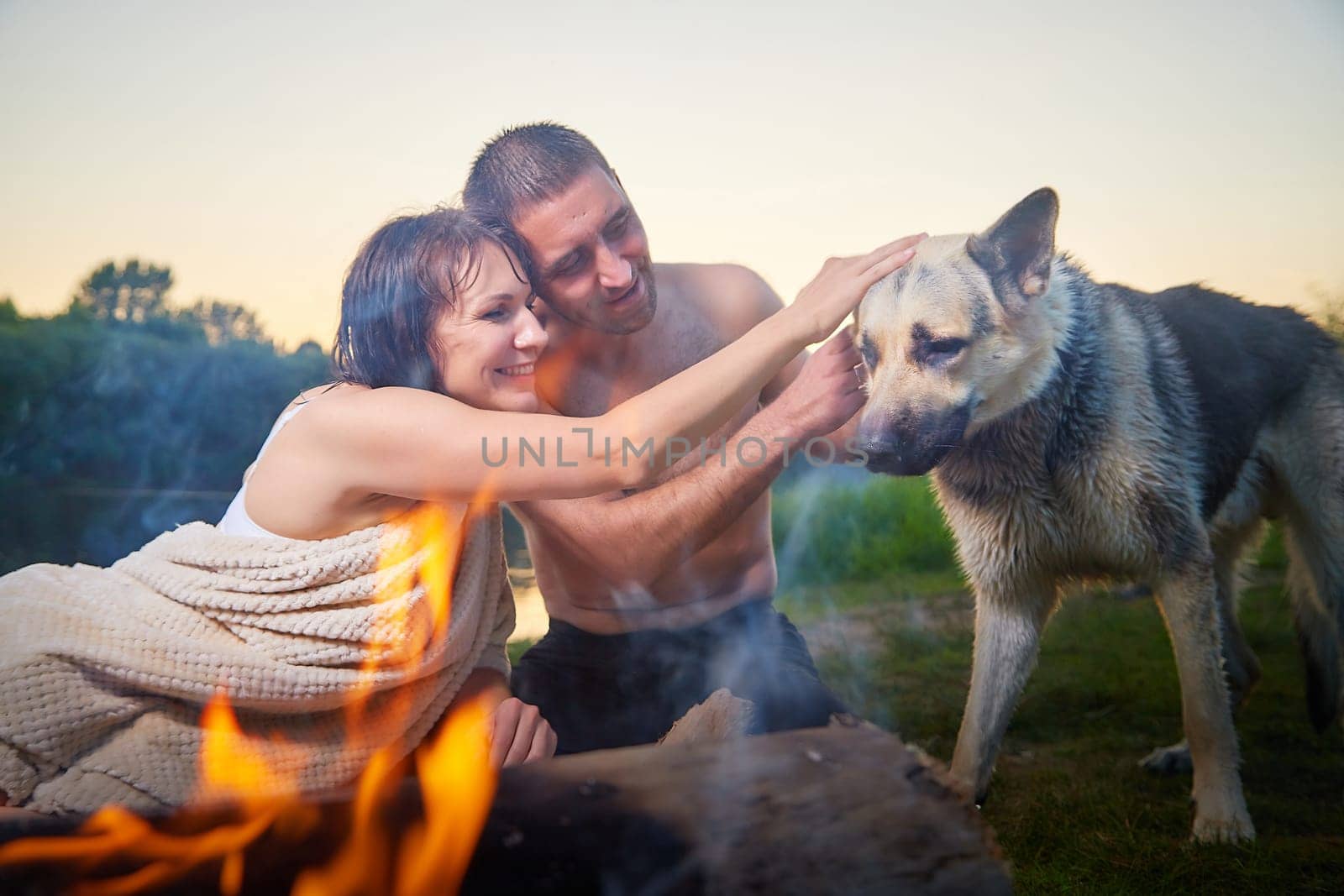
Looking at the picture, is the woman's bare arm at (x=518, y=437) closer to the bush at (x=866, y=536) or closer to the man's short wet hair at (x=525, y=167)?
the man's short wet hair at (x=525, y=167)

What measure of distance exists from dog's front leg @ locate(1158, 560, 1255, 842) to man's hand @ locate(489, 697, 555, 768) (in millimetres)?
1824

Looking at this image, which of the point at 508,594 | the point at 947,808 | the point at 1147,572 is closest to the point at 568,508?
the point at 508,594

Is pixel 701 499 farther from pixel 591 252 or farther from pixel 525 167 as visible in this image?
pixel 525 167

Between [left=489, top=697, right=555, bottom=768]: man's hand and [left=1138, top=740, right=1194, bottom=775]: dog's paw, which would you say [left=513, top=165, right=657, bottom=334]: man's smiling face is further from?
[left=1138, top=740, right=1194, bottom=775]: dog's paw

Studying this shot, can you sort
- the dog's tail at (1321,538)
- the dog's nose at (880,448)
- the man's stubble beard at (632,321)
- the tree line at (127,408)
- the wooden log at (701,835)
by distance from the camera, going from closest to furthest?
the wooden log at (701,835) < the dog's nose at (880,448) < the man's stubble beard at (632,321) < the tree line at (127,408) < the dog's tail at (1321,538)

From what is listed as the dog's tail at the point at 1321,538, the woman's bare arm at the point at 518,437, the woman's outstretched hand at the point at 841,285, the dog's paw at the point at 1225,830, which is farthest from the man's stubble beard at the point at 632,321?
the dog's tail at the point at 1321,538

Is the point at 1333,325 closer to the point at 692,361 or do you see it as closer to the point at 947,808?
the point at 692,361

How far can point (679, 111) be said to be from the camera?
8.82 ft

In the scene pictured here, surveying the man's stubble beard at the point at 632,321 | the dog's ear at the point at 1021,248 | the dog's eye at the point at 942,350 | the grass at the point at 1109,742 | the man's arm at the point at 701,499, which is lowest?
the grass at the point at 1109,742

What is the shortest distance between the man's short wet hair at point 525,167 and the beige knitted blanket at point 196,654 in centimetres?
83

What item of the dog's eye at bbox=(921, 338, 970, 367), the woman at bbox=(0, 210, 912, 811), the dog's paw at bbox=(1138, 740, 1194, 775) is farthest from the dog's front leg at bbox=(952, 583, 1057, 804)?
the woman at bbox=(0, 210, 912, 811)

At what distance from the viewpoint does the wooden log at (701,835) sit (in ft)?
4.61

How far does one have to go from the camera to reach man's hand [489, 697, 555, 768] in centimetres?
229

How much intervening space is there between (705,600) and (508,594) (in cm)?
65
